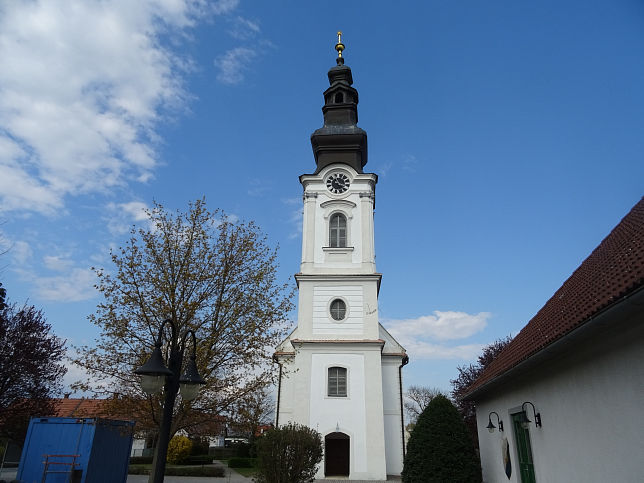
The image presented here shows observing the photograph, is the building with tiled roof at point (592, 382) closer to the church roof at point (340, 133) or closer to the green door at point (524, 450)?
the green door at point (524, 450)

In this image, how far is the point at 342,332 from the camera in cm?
2272

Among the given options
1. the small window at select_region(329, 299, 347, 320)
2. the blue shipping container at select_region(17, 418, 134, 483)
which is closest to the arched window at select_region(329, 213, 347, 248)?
the small window at select_region(329, 299, 347, 320)

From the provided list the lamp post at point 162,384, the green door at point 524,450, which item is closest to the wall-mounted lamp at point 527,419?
the green door at point 524,450

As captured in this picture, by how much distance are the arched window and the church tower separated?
0.18 feet

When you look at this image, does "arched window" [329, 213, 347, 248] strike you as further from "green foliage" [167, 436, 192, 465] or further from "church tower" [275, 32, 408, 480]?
"green foliage" [167, 436, 192, 465]

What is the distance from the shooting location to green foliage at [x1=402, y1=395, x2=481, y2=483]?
12.7m

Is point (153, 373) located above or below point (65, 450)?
above

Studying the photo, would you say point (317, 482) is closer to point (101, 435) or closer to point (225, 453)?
point (101, 435)

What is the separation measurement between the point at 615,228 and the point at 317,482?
15.3m

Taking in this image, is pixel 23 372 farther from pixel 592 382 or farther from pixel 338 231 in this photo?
pixel 592 382

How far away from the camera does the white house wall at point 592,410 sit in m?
5.70

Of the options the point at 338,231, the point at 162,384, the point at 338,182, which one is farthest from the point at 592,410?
the point at 338,182

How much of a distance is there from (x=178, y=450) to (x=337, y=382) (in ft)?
56.1

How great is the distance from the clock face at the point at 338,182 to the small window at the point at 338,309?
6567mm
